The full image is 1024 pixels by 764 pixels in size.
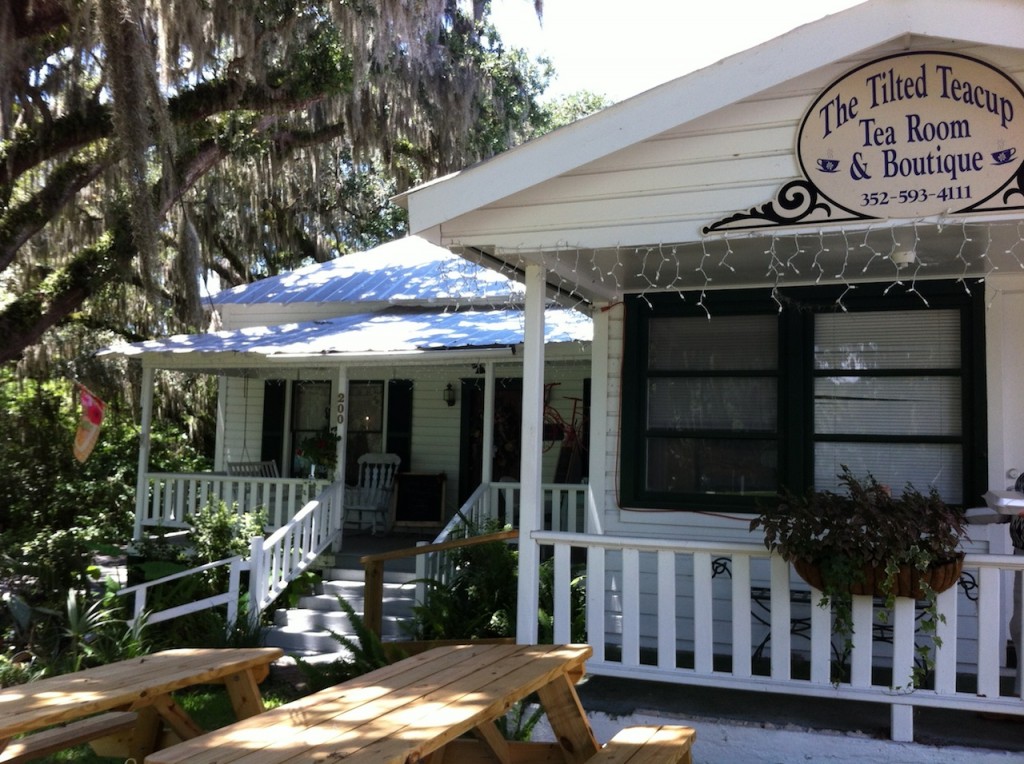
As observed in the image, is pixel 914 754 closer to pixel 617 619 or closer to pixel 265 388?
pixel 617 619

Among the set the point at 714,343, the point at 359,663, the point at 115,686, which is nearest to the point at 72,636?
the point at 359,663

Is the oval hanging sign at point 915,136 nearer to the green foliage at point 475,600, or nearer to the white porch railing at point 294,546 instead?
the green foliage at point 475,600

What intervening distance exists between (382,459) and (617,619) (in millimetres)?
6411

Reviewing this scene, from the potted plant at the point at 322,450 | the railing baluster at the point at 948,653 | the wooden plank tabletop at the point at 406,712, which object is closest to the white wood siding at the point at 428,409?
the potted plant at the point at 322,450

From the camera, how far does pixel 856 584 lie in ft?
13.8

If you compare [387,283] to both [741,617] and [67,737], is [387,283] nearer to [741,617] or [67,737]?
[741,617]

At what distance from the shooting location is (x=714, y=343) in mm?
5988

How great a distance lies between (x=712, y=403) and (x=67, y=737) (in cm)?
402

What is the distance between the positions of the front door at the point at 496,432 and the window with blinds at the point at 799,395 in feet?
19.4

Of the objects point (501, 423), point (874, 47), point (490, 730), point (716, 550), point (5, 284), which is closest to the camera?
point (490, 730)

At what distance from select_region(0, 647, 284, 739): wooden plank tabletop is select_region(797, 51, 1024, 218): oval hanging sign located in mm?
3379

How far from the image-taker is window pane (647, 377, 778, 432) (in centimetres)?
586

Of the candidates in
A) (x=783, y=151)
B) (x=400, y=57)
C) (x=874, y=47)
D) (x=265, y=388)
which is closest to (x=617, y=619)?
(x=783, y=151)

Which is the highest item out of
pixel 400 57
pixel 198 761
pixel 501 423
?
pixel 400 57
